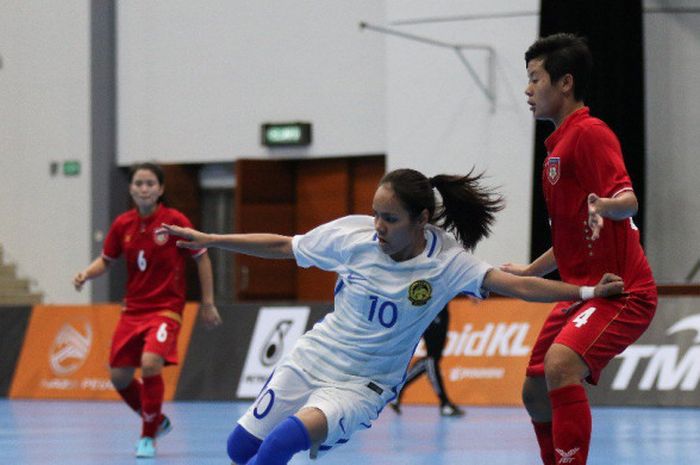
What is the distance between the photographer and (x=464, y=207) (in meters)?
5.56

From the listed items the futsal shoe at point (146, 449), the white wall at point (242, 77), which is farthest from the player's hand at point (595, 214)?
the white wall at point (242, 77)

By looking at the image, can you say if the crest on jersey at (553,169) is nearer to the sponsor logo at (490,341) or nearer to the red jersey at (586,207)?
the red jersey at (586,207)

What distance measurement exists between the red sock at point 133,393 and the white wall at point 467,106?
822cm

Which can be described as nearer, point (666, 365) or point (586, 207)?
point (586, 207)

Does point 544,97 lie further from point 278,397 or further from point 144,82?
point 144,82

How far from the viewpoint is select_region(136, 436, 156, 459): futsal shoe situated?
830 cm

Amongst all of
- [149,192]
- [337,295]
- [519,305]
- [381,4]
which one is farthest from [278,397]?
[381,4]

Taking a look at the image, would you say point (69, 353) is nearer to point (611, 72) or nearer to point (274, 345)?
point (274, 345)

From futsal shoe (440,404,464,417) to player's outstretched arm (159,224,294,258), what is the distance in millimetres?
6055

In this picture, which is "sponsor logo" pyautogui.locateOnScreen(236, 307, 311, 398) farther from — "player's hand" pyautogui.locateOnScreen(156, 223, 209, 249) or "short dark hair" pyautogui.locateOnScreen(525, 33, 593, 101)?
"short dark hair" pyautogui.locateOnScreen(525, 33, 593, 101)

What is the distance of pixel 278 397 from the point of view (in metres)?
5.30

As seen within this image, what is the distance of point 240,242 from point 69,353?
31.2 ft

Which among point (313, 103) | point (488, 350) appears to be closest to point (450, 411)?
point (488, 350)

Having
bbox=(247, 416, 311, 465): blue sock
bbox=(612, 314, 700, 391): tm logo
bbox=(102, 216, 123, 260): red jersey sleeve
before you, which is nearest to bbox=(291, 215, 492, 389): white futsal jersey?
bbox=(247, 416, 311, 465): blue sock
